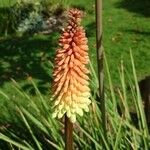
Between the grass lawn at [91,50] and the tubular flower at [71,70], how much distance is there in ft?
14.8

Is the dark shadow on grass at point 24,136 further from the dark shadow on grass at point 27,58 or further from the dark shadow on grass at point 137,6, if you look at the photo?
the dark shadow on grass at point 137,6

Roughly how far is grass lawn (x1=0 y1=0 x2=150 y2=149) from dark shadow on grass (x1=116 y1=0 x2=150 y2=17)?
0.9 inches

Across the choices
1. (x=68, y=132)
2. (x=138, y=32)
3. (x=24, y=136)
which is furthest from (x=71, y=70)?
(x=138, y=32)

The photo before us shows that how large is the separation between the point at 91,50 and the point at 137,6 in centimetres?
329

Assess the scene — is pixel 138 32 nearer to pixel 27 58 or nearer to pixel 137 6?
pixel 137 6

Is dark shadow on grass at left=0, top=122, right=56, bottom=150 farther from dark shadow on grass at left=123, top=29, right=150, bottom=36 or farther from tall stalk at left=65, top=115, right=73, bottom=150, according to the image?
dark shadow on grass at left=123, top=29, right=150, bottom=36

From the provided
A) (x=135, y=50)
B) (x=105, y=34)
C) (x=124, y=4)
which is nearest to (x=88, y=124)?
(x=135, y=50)

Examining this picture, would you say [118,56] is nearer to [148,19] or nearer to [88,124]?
[148,19]

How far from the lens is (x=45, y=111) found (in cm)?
416

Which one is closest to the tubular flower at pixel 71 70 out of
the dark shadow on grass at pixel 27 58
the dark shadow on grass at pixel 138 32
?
the dark shadow on grass at pixel 27 58

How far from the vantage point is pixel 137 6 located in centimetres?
1288

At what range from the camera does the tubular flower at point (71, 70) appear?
251 cm

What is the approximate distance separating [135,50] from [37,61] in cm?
175

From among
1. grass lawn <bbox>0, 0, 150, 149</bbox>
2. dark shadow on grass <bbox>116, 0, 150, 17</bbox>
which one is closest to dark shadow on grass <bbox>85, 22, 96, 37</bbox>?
grass lawn <bbox>0, 0, 150, 149</bbox>
